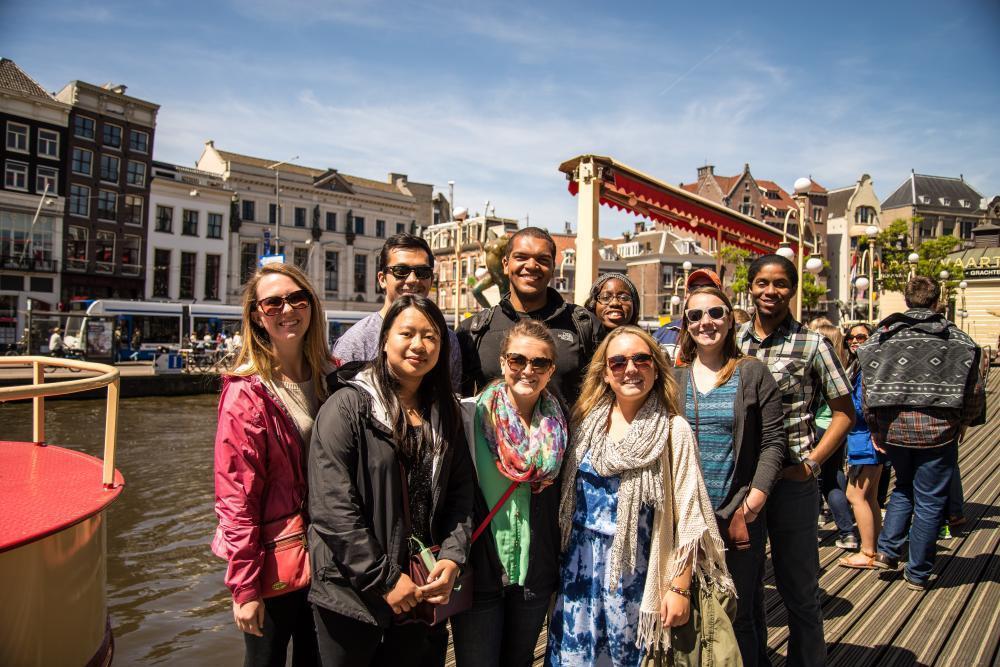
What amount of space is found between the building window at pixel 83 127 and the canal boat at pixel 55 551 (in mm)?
40465

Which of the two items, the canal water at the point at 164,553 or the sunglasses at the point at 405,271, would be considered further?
the canal water at the point at 164,553

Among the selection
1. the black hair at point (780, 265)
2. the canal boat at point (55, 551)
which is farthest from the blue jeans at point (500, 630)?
the black hair at point (780, 265)

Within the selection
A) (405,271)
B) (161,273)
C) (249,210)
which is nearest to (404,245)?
(405,271)

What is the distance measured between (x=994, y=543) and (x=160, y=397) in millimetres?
22518

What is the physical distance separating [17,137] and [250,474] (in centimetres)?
4122

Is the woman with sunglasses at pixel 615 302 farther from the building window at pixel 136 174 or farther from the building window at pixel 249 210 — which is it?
the building window at pixel 249 210

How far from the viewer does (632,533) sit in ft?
7.43

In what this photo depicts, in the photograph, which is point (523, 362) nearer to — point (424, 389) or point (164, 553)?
point (424, 389)

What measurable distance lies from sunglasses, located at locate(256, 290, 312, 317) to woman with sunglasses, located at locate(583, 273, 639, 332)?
5.27 ft

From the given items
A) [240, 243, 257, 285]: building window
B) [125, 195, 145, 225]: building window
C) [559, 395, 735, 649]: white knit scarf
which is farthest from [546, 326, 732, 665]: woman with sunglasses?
[240, 243, 257, 285]: building window

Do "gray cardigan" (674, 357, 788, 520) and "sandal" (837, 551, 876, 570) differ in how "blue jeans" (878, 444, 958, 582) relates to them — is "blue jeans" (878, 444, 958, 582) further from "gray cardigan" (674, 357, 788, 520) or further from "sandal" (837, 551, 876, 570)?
"gray cardigan" (674, 357, 788, 520)

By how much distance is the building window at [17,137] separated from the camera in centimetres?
3253

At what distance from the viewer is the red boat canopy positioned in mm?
5590

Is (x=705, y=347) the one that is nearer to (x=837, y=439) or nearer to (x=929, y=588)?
(x=837, y=439)
